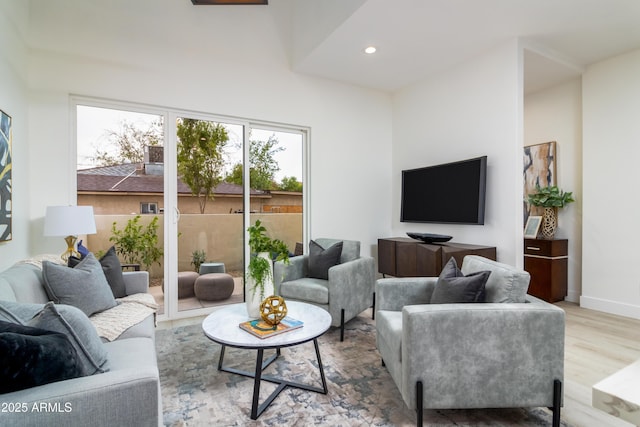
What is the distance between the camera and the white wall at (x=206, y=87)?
9.79 feet

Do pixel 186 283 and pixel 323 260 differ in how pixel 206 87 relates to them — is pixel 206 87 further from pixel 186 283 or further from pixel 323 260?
pixel 323 260

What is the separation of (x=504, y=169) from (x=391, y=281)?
6.45 ft

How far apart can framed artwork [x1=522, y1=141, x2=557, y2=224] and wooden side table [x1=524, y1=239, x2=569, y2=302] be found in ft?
1.89

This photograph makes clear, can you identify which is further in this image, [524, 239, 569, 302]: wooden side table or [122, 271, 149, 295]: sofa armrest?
[524, 239, 569, 302]: wooden side table

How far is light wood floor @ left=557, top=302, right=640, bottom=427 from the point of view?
72.4 inches

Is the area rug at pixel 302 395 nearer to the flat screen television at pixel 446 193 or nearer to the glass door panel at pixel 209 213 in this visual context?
the glass door panel at pixel 209 213

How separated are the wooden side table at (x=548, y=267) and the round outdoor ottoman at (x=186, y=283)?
155 inches

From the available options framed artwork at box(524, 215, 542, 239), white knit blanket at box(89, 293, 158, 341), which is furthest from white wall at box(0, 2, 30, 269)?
framed artwork at box(524, 215, 542, 239)

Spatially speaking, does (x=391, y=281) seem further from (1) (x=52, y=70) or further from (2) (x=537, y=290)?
(1) (x=52, y=70)

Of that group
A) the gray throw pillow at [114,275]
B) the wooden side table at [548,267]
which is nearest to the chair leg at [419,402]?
the gray throw pillow at [114,275]

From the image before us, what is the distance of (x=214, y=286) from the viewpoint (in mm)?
3783

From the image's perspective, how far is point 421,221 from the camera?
4355 mm

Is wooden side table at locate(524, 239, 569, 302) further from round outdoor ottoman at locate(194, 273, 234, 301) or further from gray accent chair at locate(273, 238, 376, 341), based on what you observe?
round outdoor ottoman at locate(194, 273, 234, 301)

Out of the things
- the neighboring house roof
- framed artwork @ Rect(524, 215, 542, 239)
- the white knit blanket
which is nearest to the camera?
the white knit blanket
